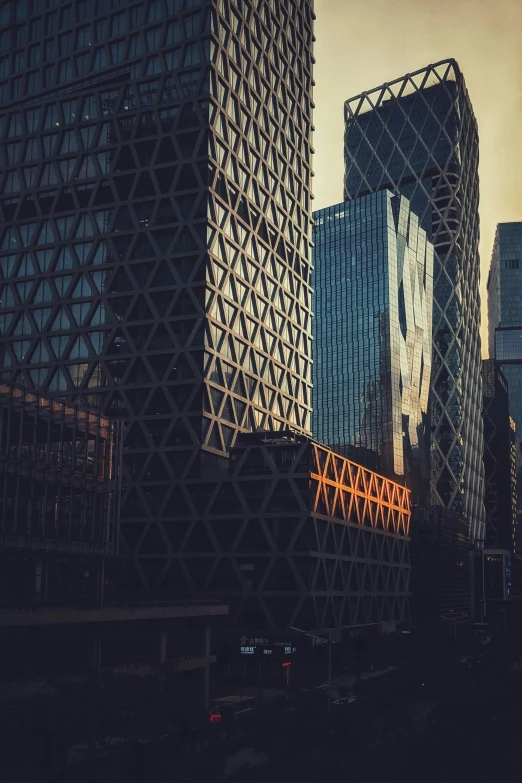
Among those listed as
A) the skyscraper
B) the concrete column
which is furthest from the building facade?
the concrete column

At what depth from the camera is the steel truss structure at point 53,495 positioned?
91.2 meters

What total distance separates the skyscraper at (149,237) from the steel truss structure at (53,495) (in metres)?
38.9

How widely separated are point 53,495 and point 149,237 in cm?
6668

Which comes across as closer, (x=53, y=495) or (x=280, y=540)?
(x=53, y=495)

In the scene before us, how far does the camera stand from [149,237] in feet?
507

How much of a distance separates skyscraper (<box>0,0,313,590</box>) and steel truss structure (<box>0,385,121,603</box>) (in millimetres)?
38947

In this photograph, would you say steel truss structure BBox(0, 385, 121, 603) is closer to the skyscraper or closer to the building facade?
the building facade

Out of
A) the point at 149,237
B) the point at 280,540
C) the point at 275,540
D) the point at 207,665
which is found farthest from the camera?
the point at 149,237

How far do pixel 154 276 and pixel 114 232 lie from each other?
11.2 metres

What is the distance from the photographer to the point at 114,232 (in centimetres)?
15725

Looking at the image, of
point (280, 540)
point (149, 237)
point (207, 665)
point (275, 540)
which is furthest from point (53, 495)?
point (149, 237)

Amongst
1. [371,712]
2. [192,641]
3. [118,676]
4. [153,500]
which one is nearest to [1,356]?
[153,500]

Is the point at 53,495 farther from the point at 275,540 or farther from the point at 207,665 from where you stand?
the point at 275,540

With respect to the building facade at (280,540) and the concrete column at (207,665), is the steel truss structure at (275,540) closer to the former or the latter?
the building facade at (280,540)
